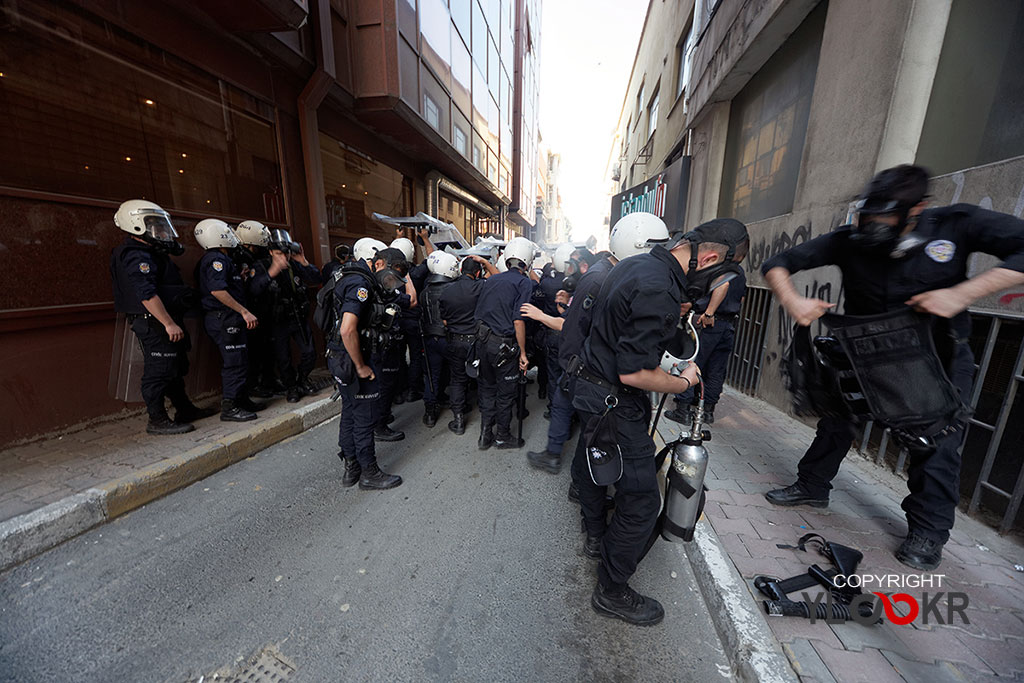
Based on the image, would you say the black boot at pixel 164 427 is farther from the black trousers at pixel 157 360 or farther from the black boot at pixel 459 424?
the black boot at pixel 459 424

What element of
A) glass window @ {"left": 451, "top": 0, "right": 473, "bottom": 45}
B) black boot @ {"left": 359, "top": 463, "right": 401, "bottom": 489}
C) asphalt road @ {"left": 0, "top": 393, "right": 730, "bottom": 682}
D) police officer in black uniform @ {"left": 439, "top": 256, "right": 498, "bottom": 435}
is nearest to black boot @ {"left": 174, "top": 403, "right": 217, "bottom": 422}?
asphalt road @ {"left": 0, "top": 393, "right": 730, "bottom": 682}

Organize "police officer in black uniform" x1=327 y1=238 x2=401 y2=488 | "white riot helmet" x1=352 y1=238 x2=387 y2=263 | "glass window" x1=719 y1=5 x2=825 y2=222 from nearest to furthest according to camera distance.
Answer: "police officer in black uniform" x1=327 y1=238 x2=401 y2=488 < "white riot helmet" x1=352 y1=238 x2=387 y2=263 < "glass window" x1=719 y1=5 x2=825 y2=222

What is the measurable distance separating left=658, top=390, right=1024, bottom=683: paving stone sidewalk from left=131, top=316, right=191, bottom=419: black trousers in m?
4.71

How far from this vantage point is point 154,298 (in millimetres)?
3232

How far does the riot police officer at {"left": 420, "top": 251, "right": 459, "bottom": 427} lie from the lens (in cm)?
427

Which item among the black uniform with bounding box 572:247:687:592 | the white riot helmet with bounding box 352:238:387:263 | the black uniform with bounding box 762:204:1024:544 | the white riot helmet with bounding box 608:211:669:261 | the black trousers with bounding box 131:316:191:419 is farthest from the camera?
the white riot helmet with bounding box 352:238:387:263

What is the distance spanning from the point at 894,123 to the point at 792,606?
3.88 m

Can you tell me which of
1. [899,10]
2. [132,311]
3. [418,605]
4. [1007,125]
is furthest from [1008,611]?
[132,311]

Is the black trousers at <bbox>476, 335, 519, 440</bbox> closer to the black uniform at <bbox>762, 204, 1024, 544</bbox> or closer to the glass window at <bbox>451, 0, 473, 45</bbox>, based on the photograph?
the black uniform at <bbox>762, 204, 1024, 544</bbox>

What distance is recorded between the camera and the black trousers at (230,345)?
384cm

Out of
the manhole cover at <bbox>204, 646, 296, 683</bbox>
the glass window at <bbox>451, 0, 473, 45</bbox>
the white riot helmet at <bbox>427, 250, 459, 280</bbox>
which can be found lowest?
the manhole cover at <bbox>204, 646, 296, 683</bbox>

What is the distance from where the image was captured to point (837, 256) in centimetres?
215

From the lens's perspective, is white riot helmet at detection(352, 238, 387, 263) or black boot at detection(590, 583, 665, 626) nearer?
black boot at detection(590, 583, 665, 626)

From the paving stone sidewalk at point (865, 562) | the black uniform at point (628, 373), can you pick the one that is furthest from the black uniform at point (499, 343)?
the paving stone sidewalk at point (865, 562)
